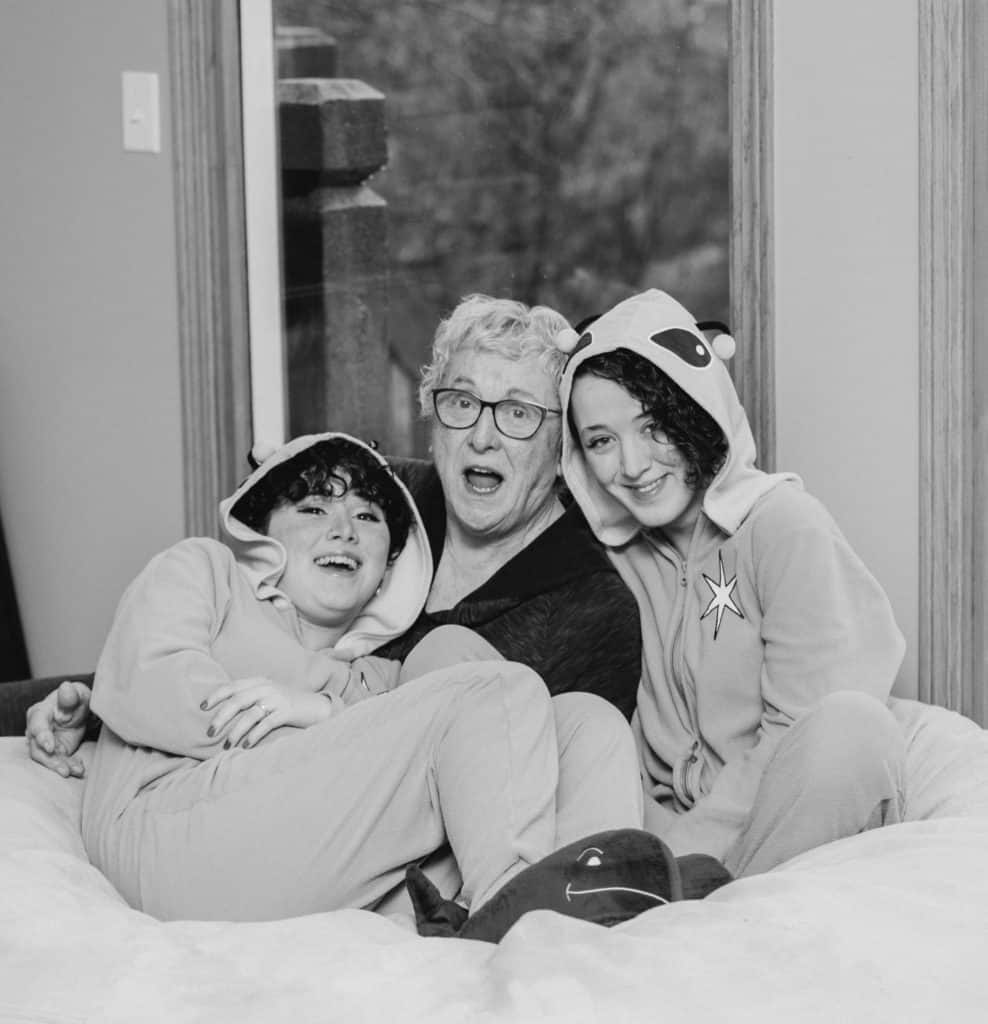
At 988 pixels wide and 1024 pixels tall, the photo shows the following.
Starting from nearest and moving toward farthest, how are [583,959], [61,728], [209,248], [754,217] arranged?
[583,959] → [61,728] → [754,217] → [209,248]

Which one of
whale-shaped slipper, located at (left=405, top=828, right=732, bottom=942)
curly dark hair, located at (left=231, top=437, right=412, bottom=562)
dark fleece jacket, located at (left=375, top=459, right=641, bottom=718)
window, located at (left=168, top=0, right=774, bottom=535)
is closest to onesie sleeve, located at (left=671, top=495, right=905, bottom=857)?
dark fleece jacket, located at (left=375, top=459, right=641, bottom=718)

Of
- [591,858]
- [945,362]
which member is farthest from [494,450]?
[591,858]

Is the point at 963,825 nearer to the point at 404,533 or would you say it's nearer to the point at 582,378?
the point at 582,378

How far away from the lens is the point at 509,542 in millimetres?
2365

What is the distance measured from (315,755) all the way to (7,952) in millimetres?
435

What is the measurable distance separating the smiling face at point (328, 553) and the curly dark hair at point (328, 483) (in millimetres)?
11

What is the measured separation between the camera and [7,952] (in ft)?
5.05

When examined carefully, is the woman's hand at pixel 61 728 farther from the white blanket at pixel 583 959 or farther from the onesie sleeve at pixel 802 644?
the onesie sleeve at pixel 802 644

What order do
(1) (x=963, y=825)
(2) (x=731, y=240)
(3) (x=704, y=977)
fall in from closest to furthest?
(3) (x=704, y=977) < (1) (x=963, y=825) < (2) (x=731, y=240)

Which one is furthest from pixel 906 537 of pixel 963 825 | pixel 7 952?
pixel 7 952

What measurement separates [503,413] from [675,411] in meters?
0.28

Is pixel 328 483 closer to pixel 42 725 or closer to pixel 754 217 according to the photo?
pixel 42 725

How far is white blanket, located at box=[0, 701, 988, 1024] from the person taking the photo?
1363 millimetres

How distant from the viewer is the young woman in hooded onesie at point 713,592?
1964mm
